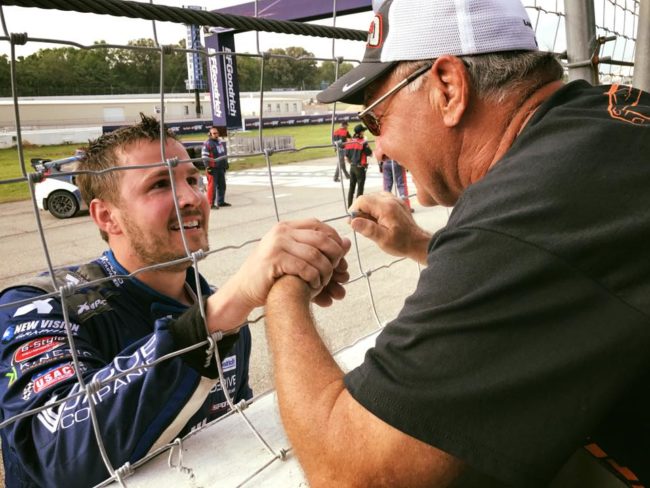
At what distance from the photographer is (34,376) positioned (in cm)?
131

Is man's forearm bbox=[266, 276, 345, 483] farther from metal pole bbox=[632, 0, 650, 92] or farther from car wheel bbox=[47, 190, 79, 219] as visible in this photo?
car wheel bbox=[47, 190, 79, 219]

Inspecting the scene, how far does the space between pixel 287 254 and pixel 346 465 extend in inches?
19.4

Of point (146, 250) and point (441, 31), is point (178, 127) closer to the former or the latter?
point (146, 250)

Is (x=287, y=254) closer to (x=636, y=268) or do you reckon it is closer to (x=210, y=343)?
(x=210, y=343)

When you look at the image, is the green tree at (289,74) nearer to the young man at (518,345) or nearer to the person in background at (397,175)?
the person in background at (397,175)

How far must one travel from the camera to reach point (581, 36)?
2.14m

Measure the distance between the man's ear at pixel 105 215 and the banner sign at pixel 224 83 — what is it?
675 mm

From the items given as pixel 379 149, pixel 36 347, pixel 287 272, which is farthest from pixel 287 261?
pixel 36 347

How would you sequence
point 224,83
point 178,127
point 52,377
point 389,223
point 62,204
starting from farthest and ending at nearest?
point 62,204, point 178,127, point 224,83, point 389,223, point 52,377

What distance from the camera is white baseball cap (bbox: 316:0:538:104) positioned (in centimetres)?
123

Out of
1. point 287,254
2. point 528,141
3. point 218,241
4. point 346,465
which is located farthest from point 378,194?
point 218,241

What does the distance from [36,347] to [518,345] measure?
1.19 meters

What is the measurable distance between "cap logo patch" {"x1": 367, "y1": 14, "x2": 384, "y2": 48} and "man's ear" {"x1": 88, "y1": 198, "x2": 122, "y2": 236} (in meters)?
1.10

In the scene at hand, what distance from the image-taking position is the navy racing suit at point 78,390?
1276mm
